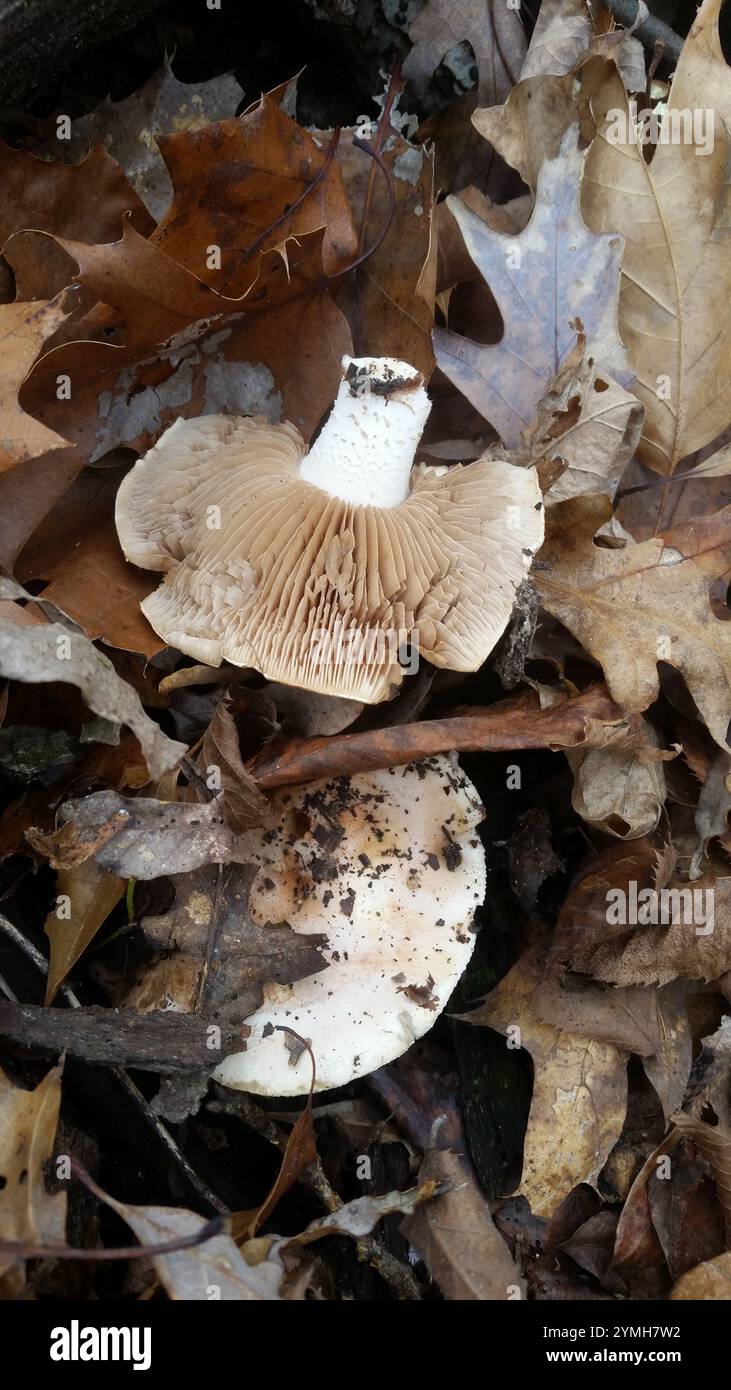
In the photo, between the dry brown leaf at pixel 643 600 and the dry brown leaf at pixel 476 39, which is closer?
the dry brown leaf at pixel 643 600

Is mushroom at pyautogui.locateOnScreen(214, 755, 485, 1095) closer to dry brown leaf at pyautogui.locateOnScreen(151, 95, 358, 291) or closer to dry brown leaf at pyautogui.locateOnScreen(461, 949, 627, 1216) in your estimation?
dry brown leaf at pyautogui.locateOnScreen(461, 949, 627, 1216)

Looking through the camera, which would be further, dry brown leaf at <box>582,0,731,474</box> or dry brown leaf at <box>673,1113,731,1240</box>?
dry brown leaf at <box>582,0,731,474</box>

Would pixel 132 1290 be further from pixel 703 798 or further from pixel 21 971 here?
pixel 703 798

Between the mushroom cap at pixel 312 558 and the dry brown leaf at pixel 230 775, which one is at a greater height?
the mushroom cap at pixel 312 558

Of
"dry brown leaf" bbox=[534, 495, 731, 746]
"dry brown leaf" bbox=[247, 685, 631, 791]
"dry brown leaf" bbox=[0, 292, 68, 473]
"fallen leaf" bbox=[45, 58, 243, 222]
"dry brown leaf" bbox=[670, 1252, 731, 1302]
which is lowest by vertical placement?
"dry brown leaf" bbox=[670, 1252, 731, 1302]

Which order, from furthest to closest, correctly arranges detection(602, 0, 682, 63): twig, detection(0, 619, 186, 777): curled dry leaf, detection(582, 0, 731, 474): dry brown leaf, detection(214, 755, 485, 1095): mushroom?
detection(602, 0, 682, 63): twig
detection(582, 0, 731, 474): dry brown leaf
detection(214, 755, 485, 1095): mushroom
detection(0, 619, 186, 777): curled dry leaf

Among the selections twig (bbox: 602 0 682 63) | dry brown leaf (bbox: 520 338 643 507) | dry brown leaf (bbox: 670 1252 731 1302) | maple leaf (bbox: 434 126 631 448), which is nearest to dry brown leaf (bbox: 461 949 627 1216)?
dry brown leaf (bbox: 670 1252 731 1302)

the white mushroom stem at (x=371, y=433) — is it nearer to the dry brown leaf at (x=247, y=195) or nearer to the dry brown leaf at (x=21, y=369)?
the dry brown leaf at (x=247, y=195)

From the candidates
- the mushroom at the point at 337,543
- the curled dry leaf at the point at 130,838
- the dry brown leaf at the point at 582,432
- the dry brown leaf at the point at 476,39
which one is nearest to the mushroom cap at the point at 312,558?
the mushroom at the point at 337,543
